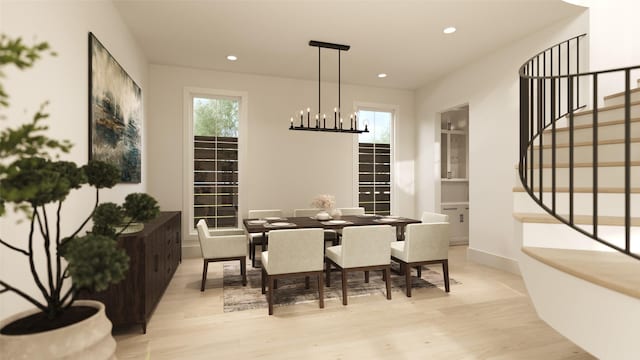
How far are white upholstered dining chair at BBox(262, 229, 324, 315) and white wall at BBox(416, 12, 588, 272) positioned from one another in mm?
2725

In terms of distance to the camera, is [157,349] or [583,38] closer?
[157,349]

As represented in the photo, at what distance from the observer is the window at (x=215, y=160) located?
5121 mm

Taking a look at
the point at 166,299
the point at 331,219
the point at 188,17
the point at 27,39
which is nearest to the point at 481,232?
the point at 331,219

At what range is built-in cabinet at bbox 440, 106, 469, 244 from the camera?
→ 6094 mm

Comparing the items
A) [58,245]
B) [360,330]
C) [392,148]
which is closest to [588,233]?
[360,330]

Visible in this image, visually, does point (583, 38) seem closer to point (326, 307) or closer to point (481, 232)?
point (481, 232)

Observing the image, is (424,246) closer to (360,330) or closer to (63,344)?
(360,330)

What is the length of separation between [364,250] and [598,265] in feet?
6.16

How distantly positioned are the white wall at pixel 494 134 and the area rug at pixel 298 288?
107 centimetres

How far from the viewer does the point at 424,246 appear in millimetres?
3311

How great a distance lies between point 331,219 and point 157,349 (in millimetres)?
2416

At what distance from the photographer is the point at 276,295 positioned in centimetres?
329

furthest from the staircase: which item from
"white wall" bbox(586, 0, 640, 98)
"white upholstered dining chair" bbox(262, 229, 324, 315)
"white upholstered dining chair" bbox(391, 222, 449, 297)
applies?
"white upholstered dining chair" bbox(262, 229, 324, 315)

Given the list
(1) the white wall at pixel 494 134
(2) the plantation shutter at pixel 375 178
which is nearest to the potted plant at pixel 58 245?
(1) the white wall at pixel 494 134
